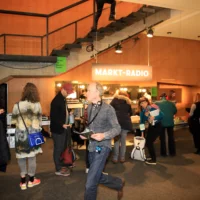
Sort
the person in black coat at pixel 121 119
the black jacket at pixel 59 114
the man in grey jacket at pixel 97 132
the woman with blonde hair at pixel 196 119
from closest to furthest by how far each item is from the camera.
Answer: the man in grey jacket at pixel 97 132
the black jacket at pixel 59 114
the person in black coat at pixel 121 119
the woman with blonde hair at pixel 196 119

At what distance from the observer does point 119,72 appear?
22.9 feet

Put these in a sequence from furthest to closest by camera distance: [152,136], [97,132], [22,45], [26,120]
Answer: [22,45] < [152,136] < [26,120] < [97,132]

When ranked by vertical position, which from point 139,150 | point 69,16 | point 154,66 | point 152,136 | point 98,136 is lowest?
point 139,150

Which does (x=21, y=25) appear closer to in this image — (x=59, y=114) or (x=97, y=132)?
(x=59, y=114)

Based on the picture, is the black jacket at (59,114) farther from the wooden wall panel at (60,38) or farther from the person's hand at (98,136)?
the wooden wall panel at (60,38)

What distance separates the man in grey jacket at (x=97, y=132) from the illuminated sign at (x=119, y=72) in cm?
389

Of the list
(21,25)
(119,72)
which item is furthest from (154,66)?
(21,25)

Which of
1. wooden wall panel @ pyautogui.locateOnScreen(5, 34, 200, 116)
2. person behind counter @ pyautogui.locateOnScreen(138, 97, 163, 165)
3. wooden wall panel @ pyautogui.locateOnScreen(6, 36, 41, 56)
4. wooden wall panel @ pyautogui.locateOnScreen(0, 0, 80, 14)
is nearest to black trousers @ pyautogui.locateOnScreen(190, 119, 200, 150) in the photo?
person behind counter @ pyautogui.locateOnScreen(138, 97, 163, 165)

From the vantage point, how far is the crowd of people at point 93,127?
9.07ft

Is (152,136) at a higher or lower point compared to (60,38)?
lower

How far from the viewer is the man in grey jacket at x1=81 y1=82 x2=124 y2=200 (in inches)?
106

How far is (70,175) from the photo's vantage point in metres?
4.52

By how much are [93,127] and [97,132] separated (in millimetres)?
74

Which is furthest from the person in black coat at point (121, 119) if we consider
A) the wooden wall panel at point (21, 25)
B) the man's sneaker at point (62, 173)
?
the wooden wall panel at point (21, 25)
